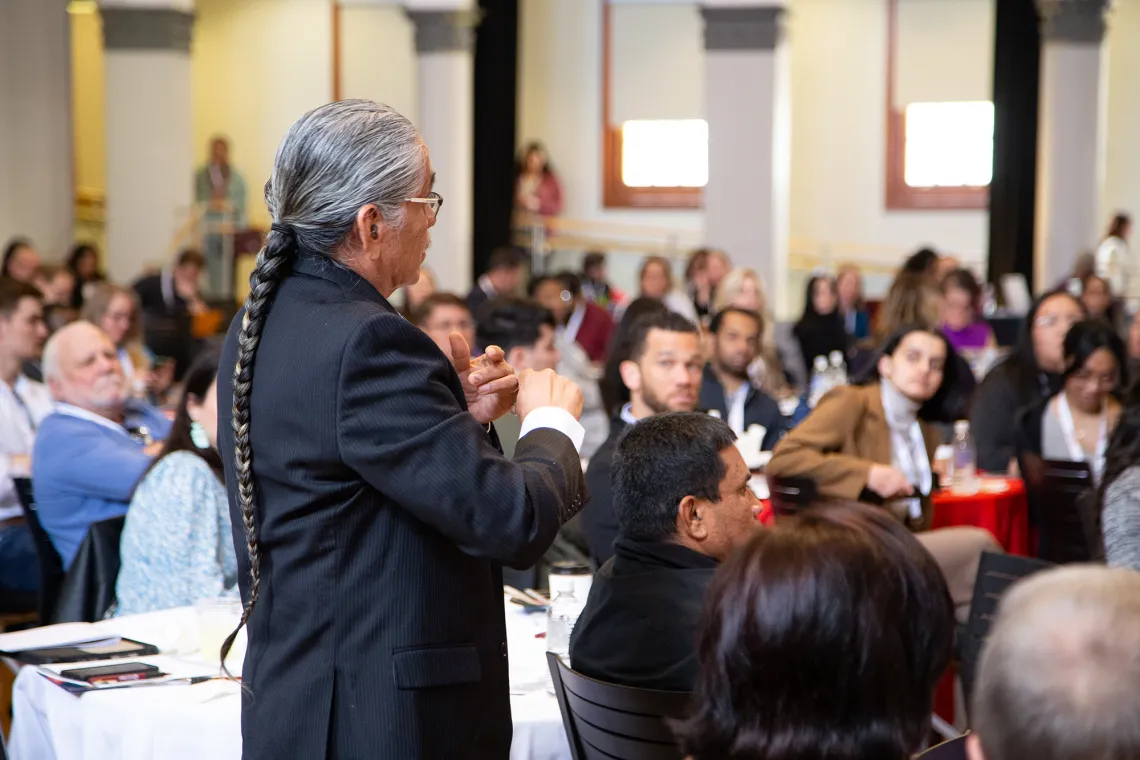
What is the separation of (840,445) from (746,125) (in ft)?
21.5

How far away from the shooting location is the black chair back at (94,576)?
11.8ft

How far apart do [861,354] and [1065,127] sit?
626 centimetres

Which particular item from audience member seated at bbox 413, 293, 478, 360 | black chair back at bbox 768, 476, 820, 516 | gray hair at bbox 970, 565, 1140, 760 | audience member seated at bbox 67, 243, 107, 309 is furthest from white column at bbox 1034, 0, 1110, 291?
gray hair at bbox 970, 565, 1140, 760

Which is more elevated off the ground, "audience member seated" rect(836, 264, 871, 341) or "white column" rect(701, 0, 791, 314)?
"white column" rect(701, 0, 791, 314)

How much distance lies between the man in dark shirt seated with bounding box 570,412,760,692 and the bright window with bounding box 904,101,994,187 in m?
14.0

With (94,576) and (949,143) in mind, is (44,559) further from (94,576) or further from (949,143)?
(949,143)

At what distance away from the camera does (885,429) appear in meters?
4.75

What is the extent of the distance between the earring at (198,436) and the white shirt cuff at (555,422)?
1.85m

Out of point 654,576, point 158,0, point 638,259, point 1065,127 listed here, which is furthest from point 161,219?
point 654,576

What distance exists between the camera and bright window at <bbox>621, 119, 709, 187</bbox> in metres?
16.4

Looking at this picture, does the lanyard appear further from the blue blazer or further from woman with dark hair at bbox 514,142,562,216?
woman with dark hair at bbox 514,142,562,216

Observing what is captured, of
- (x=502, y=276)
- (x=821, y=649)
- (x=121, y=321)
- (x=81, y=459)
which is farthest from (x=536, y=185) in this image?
(x=821, y=649)

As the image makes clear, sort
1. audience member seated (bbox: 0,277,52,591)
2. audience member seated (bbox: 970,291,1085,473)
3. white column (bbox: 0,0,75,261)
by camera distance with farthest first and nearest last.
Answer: white column (bbox: 0,0,75,261) < audience member seated (bbox: 970,291,1085,473) < audience member seated (bbox: 0,277,52,591)

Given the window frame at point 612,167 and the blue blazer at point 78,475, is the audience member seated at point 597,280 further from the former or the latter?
the blue blazer at point 78,475
